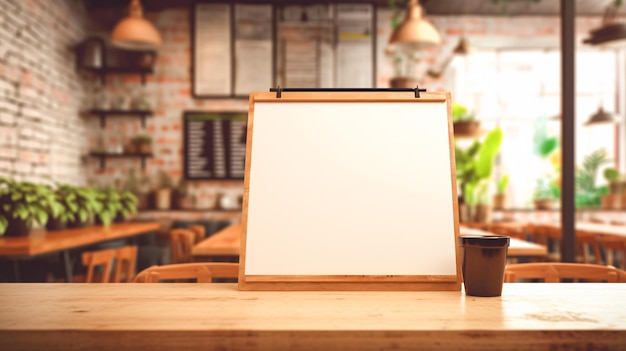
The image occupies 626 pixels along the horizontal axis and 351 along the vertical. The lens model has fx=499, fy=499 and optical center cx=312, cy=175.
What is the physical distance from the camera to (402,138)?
1.14 metres

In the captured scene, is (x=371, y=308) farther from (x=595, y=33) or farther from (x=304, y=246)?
(x=595, y=33)

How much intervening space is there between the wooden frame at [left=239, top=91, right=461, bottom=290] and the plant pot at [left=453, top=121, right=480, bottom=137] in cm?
361

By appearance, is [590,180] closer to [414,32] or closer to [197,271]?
[414,32]

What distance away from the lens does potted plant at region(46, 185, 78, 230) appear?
3717 millimetres

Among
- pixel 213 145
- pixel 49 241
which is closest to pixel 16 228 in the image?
pixel 49 241

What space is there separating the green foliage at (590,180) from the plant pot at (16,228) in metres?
6.41

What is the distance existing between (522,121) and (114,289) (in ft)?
22.6

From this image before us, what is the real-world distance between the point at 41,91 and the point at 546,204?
6.10 metres

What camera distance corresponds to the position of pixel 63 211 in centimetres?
372

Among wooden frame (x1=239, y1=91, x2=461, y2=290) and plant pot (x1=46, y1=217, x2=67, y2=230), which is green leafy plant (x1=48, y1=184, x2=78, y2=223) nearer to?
plant pot (x1=46, y1=217, x2=67, y2=230)

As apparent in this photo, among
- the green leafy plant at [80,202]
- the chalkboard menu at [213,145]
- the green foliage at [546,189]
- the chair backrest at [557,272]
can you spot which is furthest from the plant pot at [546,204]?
the chair backrest at [557,272]

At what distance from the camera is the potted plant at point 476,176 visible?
203 inches

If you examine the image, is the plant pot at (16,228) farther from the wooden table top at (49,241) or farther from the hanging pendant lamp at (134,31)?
the hanging pendant lamp at (134,31)

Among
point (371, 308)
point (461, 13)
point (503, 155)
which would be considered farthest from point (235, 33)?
point (371, 308)
